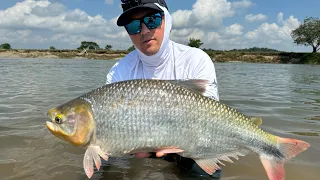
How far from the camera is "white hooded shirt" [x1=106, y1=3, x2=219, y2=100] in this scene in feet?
12.8

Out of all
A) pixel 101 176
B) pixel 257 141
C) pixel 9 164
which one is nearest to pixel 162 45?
pixel 257 141

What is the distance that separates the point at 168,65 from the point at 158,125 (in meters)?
1.42

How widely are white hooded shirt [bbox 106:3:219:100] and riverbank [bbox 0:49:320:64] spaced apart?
52.7 m

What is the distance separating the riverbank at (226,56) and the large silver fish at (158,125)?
5339 cm

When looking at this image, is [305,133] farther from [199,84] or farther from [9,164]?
[9,164]

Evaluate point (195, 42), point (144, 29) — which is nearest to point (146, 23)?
point (144, 29)

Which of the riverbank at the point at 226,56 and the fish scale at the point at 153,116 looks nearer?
the fish scale at the point at 153,116

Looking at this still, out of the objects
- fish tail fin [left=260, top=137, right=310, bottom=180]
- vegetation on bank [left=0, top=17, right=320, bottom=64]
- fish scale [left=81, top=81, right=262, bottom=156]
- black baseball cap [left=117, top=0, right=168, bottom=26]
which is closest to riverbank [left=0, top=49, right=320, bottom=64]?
vegetation on bank [left=0, top=17, right=320, bottom=64]

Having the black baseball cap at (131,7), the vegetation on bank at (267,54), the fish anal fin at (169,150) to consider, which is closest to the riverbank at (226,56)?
the vegetation on bank at (267,54)

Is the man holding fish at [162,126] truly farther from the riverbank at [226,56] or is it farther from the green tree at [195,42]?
the green tree at [195,42]

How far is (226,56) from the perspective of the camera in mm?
59594

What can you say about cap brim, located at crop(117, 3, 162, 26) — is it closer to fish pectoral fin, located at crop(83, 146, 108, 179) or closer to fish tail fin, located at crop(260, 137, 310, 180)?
fish pectoral fin, located at crop(83, 146, 108, 179)

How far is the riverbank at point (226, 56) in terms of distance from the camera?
54.2 metres

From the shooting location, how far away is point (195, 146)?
10.0ft
